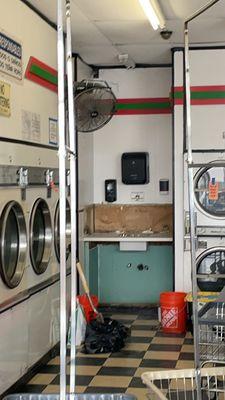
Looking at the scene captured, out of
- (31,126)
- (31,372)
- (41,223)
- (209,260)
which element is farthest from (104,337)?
(31,126)

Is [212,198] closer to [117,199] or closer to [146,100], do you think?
[117,199]

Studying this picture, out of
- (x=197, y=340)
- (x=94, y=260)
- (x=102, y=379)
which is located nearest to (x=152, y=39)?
(x=94, y=260)

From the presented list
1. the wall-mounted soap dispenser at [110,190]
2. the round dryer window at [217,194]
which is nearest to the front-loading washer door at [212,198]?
the round dryer window at [217,194]

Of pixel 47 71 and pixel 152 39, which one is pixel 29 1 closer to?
pixel 47 71

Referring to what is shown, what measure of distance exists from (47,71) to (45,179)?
1020mm

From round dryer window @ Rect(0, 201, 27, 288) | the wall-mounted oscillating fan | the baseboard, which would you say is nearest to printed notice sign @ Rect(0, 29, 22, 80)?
round dryer window @ Rect(0, 201, 27, 288)

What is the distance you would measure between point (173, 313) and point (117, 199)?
1.97 meters

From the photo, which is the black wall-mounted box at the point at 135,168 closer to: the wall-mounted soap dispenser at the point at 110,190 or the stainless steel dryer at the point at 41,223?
the wall-mounted soap dispenser at the point at 110,190

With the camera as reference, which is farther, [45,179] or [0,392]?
[45,179]

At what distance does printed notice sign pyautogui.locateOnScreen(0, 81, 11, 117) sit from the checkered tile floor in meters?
2.20

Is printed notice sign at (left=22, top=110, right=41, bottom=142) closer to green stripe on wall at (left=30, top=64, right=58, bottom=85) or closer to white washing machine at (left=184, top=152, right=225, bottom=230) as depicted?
green stripe on wall at (left=30, top=64, right=58, bottom=85)

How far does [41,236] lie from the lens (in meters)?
6.02

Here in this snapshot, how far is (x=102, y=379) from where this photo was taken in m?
5.50

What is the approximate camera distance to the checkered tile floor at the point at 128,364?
5.28 m
